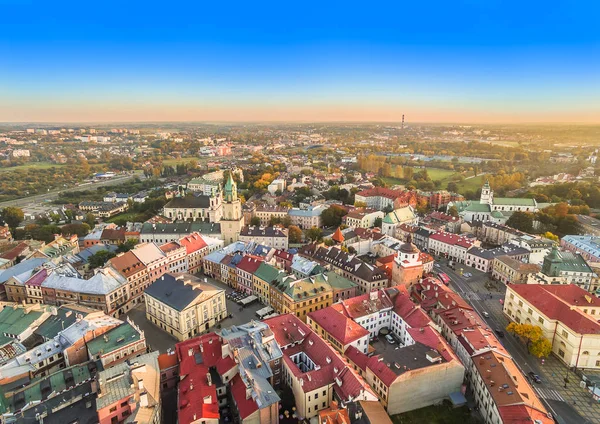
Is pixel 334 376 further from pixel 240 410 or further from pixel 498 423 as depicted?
pixel 498 423

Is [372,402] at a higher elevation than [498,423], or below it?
higher

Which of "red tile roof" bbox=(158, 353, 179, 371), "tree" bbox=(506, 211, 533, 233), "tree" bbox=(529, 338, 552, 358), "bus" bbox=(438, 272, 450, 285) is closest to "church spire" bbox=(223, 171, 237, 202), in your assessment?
"red tile roof" bbox=(158, 353, 179, 371)

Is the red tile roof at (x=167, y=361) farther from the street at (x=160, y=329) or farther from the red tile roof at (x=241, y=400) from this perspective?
the street at (x=160, y=329)

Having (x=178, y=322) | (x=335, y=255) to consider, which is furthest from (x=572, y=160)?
(x=178, y=322)

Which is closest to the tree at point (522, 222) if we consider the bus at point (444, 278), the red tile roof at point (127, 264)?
the bus at point (444, 278)

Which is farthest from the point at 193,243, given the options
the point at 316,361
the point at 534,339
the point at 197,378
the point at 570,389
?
the point at 570,389

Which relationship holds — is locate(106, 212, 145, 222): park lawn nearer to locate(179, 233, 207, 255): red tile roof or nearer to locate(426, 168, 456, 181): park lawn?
locate(179, 233, 207, 255): red tile roof

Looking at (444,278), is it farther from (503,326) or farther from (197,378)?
(197,378)
